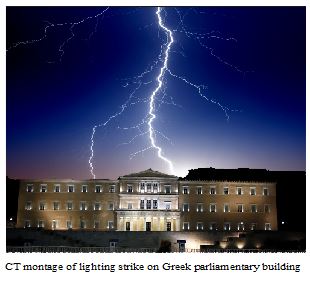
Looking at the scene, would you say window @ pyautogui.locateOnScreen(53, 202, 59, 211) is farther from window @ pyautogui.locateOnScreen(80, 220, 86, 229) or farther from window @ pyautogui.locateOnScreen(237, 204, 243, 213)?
window @ pyautogui.locateOnScreen(237, 204, 243, 213)

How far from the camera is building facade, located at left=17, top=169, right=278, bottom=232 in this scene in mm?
45562

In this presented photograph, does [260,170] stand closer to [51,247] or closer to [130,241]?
[130,241]

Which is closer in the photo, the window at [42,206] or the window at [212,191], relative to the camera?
the window at [42,206]

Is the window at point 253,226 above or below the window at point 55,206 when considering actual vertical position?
below

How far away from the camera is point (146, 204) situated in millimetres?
45875

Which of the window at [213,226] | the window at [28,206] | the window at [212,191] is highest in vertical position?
the window at [212,191]

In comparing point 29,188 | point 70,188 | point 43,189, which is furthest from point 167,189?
point 29,188

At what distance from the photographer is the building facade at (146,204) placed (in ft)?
149

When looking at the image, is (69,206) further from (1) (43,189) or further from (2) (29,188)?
(2) (29,188)

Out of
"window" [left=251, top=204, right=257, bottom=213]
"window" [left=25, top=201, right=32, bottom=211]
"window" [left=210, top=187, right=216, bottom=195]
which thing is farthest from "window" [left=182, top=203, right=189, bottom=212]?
"window" [left=25, top=201, right=32, bottom=211]

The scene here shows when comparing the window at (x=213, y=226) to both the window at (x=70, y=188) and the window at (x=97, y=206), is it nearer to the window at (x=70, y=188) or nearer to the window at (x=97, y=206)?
the window at (x=97, y=206)

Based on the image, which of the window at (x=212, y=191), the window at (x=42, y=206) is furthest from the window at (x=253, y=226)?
the window at (x=42, y=206)

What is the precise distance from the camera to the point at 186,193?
151ft

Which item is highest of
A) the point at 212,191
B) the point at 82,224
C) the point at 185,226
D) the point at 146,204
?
the point at 212,191
